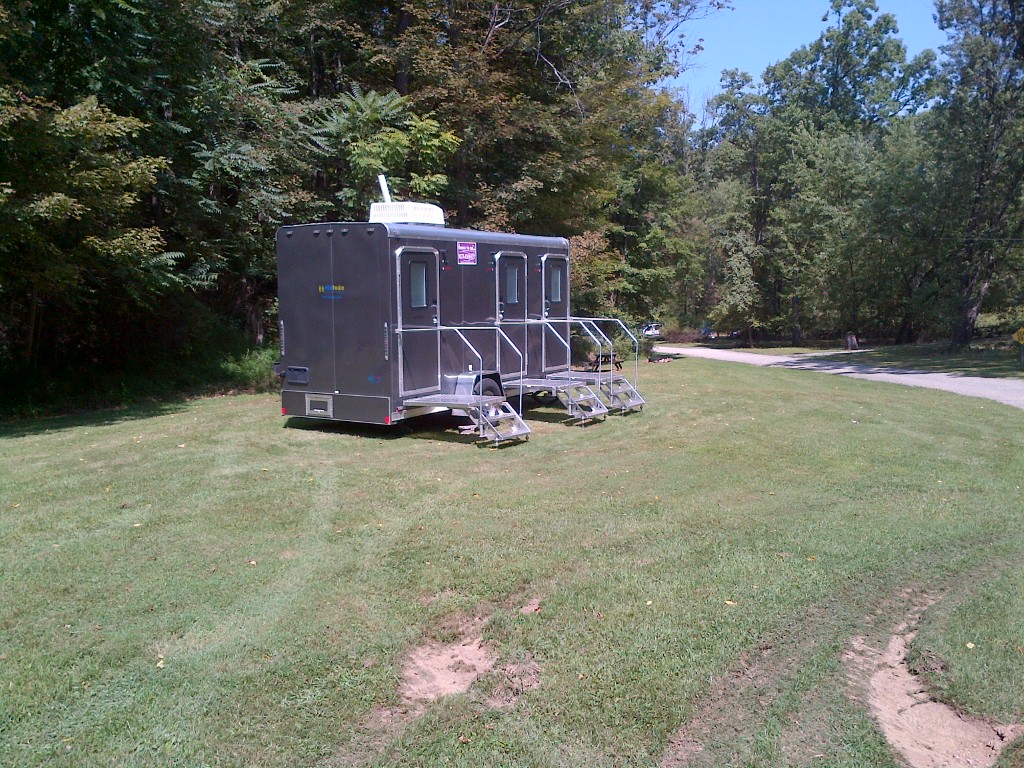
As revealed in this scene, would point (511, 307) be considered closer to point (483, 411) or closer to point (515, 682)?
point (483, 411)

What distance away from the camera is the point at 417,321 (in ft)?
34.2

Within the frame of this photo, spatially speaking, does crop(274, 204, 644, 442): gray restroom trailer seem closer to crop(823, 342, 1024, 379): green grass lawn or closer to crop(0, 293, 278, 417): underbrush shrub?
crop(0, 293, 278, 417): underbrush shrub

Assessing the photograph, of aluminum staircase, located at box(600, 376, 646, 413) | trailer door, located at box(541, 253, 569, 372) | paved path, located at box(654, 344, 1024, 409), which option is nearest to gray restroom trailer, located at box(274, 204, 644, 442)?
aluminum staircase, located at box(600, 376, 646, 413)

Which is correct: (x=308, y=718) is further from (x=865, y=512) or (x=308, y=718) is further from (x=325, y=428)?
(x=325, y=428)

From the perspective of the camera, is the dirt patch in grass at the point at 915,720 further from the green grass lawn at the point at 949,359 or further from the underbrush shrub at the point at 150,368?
the green grass lawn at the point at 949,359

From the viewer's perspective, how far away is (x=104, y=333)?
15641 millimetres

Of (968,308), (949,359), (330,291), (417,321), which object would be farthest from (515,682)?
(968,308)

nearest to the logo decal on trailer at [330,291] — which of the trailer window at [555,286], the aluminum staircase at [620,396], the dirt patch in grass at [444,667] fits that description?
the trailer window at [555,286]

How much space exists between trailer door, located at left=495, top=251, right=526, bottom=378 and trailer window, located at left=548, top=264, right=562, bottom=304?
977 millimetres

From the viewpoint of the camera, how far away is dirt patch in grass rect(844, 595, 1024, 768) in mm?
3664

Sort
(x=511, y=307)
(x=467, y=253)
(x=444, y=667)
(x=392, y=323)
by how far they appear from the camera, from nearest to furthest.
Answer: (x=444, y=667) → (x=392, y=323) → (x=467, y=253) → (x=511, y=307)

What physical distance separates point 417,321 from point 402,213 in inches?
61.1

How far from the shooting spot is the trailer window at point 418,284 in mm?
10312

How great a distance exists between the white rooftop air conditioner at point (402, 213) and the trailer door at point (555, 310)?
267 cm
